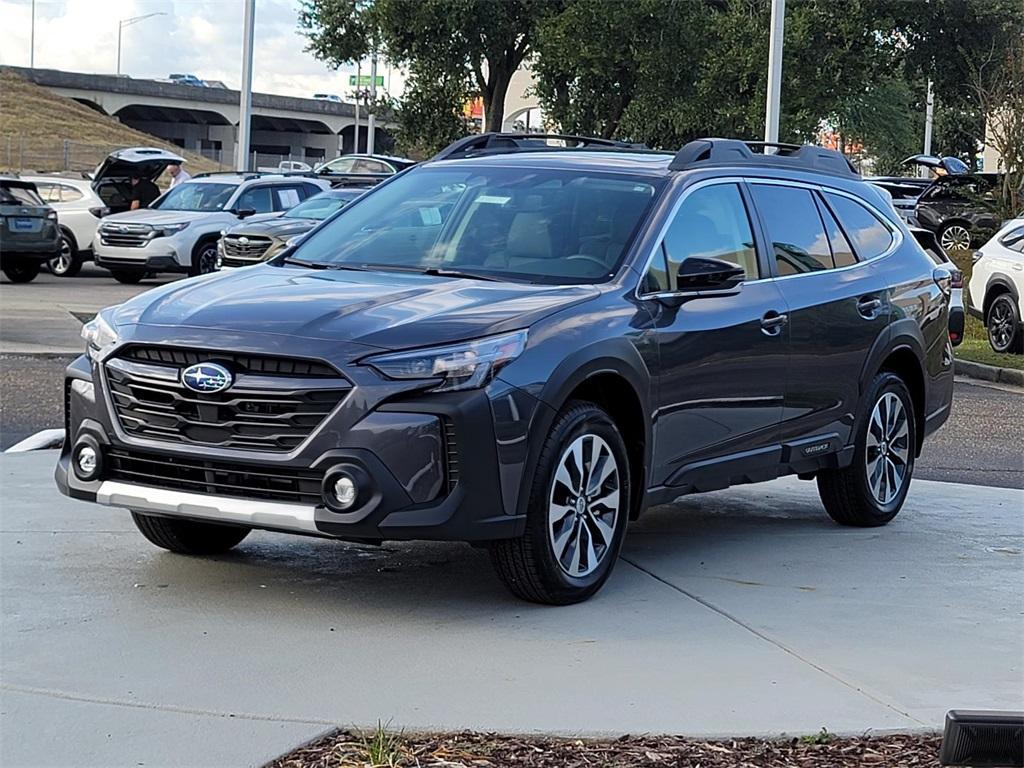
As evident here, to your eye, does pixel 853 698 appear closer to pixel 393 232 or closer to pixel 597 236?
pixel 597 236

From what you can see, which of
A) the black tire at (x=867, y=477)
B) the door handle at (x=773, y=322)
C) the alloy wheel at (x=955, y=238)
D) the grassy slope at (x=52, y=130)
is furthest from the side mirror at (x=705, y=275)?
the grassy slope at (x=52, y=130)

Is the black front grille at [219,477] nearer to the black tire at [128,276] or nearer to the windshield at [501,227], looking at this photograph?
the windshield at [501,227]

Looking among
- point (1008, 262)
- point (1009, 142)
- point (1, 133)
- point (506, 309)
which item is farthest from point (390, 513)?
point (1, 133)

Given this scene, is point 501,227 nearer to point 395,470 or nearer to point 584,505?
point 584,505

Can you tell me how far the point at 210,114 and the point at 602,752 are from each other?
124 meters

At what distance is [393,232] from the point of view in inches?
290

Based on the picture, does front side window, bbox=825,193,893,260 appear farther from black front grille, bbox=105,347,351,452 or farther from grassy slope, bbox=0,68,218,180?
grassy slope, bbox=0,68,218,180

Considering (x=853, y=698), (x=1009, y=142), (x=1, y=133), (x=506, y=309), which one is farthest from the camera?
(x=1, y=133)

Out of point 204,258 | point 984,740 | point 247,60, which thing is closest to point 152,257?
point 204,258

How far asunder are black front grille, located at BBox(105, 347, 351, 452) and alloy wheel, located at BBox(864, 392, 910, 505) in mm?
3478

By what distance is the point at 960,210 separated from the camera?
1278 inches

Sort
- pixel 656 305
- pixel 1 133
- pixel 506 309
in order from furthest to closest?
pixel 1 133 → pixel 656 305 → pixel 506 309

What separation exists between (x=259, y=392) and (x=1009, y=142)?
23864mm

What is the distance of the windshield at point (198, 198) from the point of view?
26.7 meters
